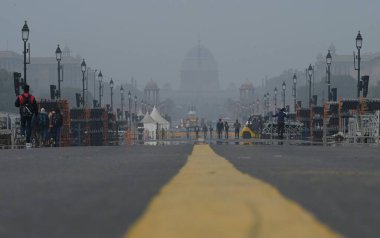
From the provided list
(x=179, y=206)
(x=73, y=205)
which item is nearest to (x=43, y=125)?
(x=73, y=205)

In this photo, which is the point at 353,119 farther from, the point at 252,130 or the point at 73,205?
the point at 73,205

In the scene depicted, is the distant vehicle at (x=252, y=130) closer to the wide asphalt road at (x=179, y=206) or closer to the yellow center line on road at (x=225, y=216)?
the wide asphalt road at (x=179, y=206)

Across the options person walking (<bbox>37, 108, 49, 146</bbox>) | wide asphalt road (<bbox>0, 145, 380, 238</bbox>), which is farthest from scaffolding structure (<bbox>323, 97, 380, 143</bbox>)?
wide asphalt road (<bbox>0, 145, 380, 238</bbox>)

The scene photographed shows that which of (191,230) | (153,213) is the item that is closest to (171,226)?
(191,230)

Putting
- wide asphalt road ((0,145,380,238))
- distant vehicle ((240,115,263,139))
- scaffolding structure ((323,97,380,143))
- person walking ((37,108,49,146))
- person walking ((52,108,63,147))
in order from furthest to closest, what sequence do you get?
distant vehicle ((240,115,263,139)) < scaffolding structure ((323,97,380,143)) < person walking ((37,108,49,146)) < person walking ((52,108,63,147)) < wide asphalt road ((0,145,380,238))

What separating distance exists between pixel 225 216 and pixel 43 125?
2593 centimetres

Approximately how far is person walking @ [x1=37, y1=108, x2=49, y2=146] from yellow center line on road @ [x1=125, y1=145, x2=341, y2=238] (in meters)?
24.1

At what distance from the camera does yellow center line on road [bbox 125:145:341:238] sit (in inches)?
129

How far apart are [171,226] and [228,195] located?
4.32ft

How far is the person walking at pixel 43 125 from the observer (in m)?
28.8

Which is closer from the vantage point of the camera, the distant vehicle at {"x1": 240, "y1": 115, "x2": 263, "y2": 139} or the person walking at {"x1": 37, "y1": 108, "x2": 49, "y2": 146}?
the person walking at {"x1": 37, "y1": 108, "x2": 49, "y2": 146}

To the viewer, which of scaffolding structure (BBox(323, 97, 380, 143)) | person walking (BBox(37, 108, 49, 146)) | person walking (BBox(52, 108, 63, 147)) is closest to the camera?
person walking (BBox(52, 108, 63, 147))

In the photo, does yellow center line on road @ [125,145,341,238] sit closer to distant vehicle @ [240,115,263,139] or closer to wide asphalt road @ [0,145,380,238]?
wide asphalt road @ [0,145,380,238]

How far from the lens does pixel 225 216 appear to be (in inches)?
146
